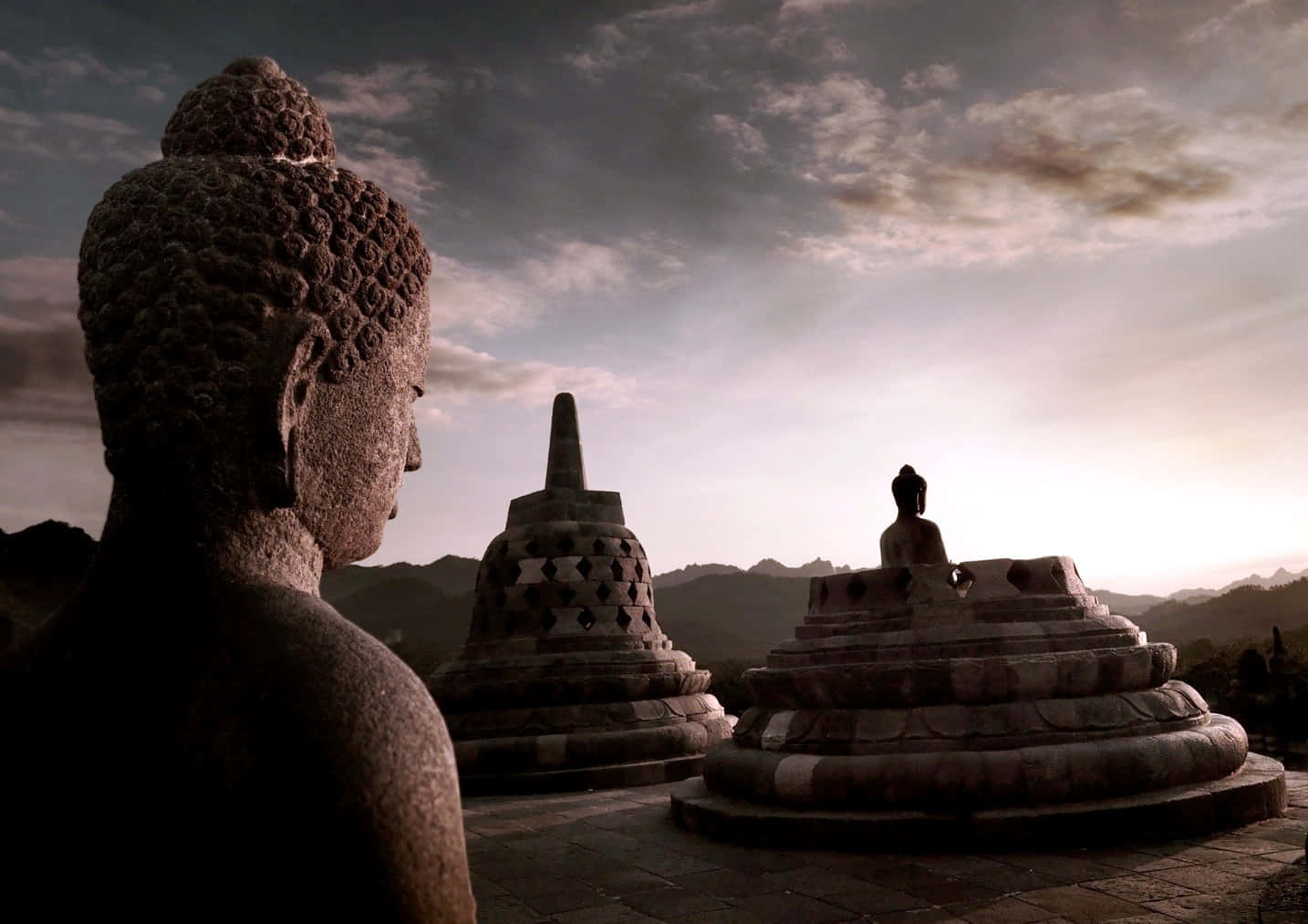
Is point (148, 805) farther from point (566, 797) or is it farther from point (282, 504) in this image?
point (566, 797)

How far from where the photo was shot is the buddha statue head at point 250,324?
1967 mm

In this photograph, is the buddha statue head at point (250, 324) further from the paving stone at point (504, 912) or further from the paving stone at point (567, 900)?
the paving stone at point (567, 900)

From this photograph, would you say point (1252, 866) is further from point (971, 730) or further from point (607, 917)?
point (607, 917)

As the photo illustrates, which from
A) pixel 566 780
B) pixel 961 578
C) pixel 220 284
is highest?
pixel 220 284

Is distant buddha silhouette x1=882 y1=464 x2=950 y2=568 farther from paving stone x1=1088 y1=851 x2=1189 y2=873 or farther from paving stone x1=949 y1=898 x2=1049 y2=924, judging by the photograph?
paving stone x1=949 y1=898 x2=1049 y2=924

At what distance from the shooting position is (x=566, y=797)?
8883 millimetres

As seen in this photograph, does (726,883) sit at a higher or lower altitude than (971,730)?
lower

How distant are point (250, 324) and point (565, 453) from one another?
994 cm

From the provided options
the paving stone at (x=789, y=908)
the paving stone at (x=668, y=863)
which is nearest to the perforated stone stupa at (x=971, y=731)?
the paving stone at (x=668, y=863)

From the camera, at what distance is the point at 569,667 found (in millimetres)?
10352

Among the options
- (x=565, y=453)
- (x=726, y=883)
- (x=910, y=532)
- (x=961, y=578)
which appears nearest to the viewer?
(x=726, y=883)

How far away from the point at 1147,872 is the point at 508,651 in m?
6.93

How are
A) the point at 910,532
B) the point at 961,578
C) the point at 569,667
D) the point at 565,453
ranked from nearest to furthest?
the point at 961,578, the point at 910,532, the point at 569,667, the point at 565,453

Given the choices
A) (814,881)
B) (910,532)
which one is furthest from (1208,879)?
(910,532)
